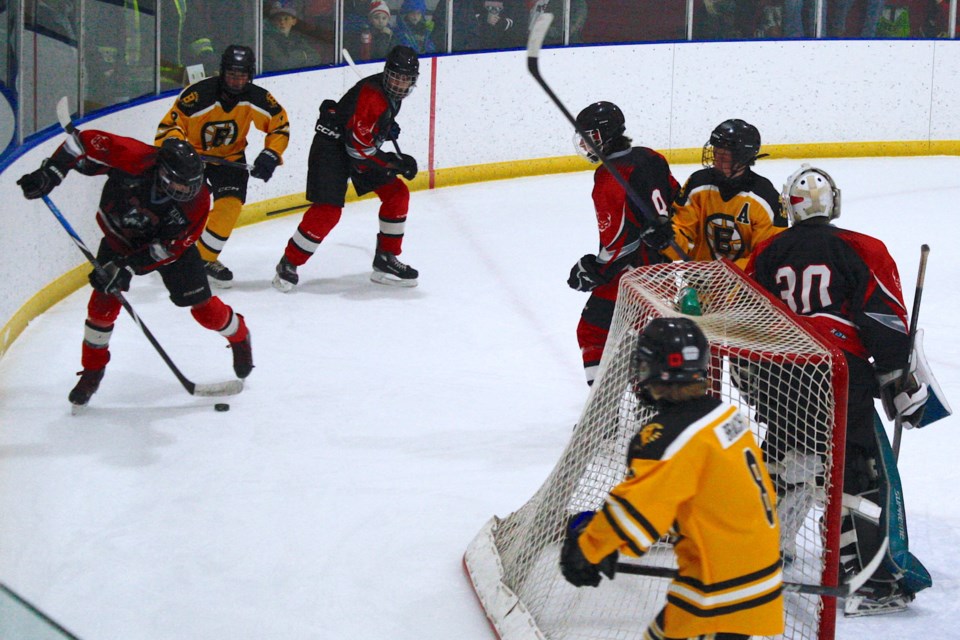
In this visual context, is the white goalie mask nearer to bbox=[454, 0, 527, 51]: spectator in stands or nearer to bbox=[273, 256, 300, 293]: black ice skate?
bbox=[273, 256, 300, 293]: black ice skate

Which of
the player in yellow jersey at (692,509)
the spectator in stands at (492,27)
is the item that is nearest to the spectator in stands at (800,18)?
the spectator in stands at (492,27)

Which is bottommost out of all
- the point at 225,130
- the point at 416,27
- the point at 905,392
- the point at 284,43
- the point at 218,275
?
the point at 218,275

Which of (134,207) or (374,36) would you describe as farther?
(374,36)

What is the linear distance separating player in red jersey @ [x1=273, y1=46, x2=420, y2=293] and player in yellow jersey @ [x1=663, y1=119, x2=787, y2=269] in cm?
205

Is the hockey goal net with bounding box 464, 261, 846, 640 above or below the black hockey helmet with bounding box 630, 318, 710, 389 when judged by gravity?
below

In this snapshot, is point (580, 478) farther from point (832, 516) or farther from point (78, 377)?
point (78, 377)

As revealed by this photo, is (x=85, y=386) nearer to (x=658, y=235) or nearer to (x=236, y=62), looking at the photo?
(x=236, y=62)

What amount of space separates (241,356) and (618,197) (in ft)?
4.76

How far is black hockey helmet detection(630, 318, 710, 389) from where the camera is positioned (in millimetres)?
2213

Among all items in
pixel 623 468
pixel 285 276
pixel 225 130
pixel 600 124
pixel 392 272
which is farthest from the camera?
pixel 392 272

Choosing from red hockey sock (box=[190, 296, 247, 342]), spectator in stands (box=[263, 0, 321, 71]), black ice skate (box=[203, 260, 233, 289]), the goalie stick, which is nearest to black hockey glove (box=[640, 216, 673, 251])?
red hockey sock (box=[190, 296, 247, 342])

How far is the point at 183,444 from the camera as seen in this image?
4.03 m

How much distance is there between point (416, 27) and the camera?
7.52 metres

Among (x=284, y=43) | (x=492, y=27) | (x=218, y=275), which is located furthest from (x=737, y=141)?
(x=492, y=27)
